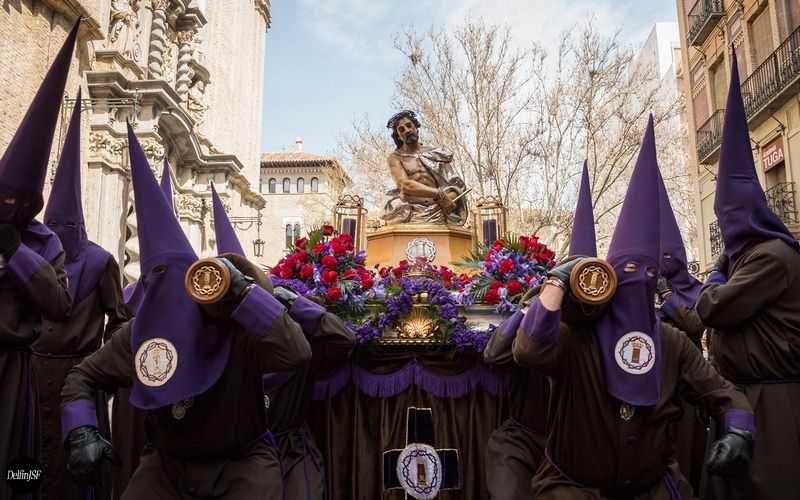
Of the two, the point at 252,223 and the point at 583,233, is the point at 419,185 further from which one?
the point at 252,223

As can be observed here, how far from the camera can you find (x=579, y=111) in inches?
725

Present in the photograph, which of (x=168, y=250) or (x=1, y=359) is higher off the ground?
(x=168, y=250)

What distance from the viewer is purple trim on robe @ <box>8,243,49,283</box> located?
10.6 ft

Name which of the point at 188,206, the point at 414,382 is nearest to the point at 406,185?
the point at 414,382

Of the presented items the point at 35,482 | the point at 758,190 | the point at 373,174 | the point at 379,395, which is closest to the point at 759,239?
the point at 758,190

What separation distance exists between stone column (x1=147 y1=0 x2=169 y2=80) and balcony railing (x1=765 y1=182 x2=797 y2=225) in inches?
748

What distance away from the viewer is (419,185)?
24.3 ft

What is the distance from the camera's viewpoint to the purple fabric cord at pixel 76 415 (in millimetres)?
2848

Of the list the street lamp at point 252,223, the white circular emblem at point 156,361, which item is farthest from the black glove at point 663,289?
the street lamp at point 252,223

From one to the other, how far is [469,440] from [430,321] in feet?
3.12

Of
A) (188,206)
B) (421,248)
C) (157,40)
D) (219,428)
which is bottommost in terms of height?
(219,428)

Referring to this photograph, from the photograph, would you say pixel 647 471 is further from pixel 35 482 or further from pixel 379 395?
pixel 35 482

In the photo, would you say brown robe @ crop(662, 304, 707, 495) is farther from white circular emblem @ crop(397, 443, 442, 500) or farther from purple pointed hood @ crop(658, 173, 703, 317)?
white circular emblem @ crop(397, 443, 442, 500)

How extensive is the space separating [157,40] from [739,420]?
23.5 metres
